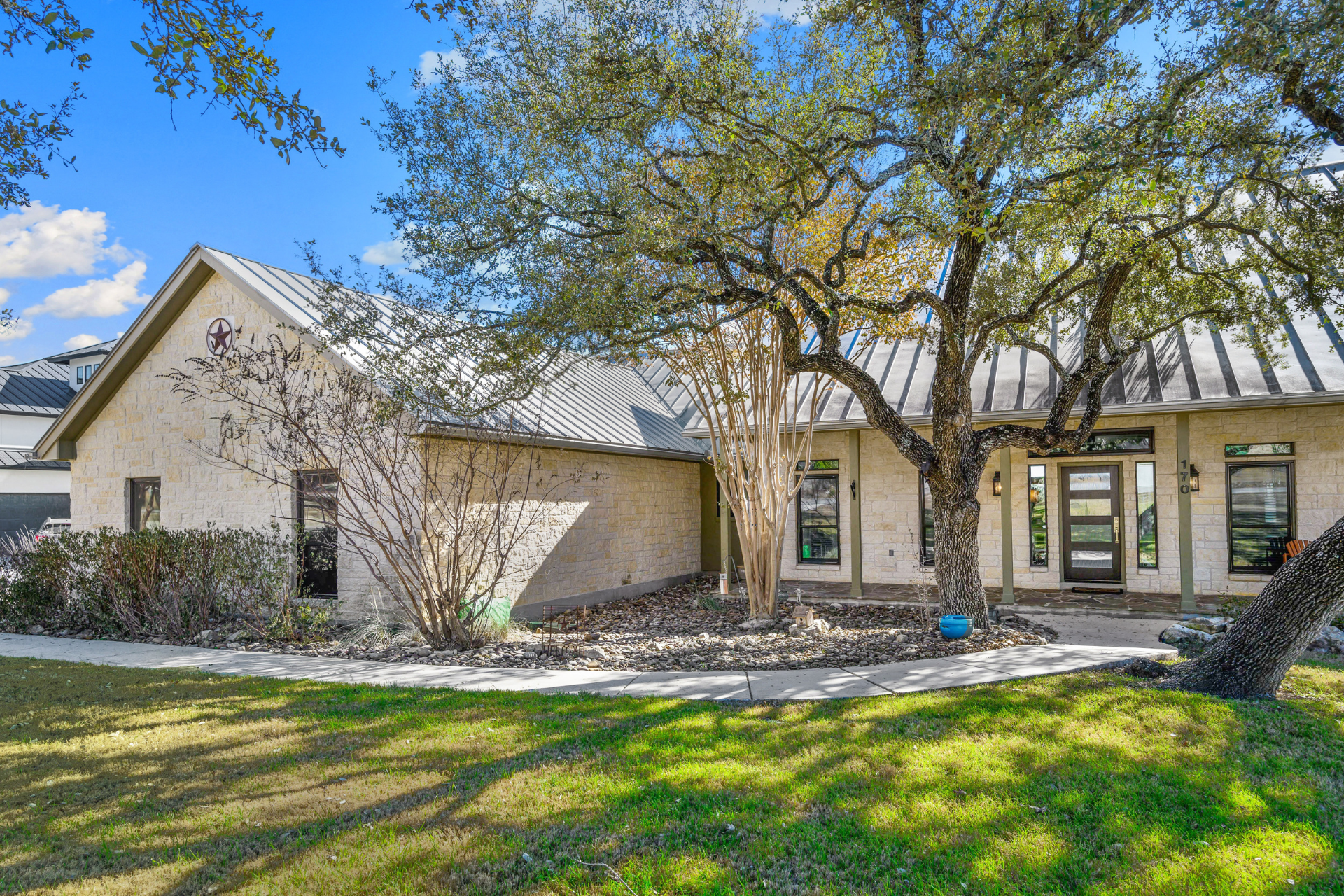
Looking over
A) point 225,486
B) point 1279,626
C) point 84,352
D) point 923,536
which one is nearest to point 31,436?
point 84,352

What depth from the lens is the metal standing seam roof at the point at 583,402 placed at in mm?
10938

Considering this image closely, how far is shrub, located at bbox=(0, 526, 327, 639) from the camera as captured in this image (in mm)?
9633

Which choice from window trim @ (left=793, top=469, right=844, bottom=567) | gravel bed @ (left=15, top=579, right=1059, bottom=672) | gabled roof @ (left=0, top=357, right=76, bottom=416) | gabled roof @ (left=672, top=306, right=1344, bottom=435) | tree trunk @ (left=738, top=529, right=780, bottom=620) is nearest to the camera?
gravel bed @ (left=15, top=579, right=1059, bottom=672)

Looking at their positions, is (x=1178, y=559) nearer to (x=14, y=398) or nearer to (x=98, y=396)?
(x=98, y=396)

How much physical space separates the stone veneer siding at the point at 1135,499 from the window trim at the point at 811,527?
73 millimetres

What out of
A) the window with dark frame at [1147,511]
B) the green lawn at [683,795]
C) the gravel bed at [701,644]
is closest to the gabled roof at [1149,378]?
the window with dark frame at [1147,511]

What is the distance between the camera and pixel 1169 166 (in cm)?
743

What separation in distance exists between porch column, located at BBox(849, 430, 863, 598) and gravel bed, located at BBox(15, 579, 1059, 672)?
0.95 meters

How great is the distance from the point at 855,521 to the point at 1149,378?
4635 mm

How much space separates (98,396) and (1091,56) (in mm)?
14446

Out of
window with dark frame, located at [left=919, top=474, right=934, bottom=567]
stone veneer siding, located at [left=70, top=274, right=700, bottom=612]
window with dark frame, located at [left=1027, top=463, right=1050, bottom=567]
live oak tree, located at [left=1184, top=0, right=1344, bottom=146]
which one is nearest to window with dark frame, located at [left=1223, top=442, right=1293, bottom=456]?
window with dark frame, located at [left=1027, top=463, right=1050, bottom=567]

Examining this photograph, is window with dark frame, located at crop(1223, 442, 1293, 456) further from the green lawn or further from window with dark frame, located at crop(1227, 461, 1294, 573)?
the green lawn

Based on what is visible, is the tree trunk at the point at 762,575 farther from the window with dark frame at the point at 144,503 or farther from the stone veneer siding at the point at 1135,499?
the window with dark frame at the point at 144,503

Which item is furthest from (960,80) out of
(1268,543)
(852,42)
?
(1268,543)
